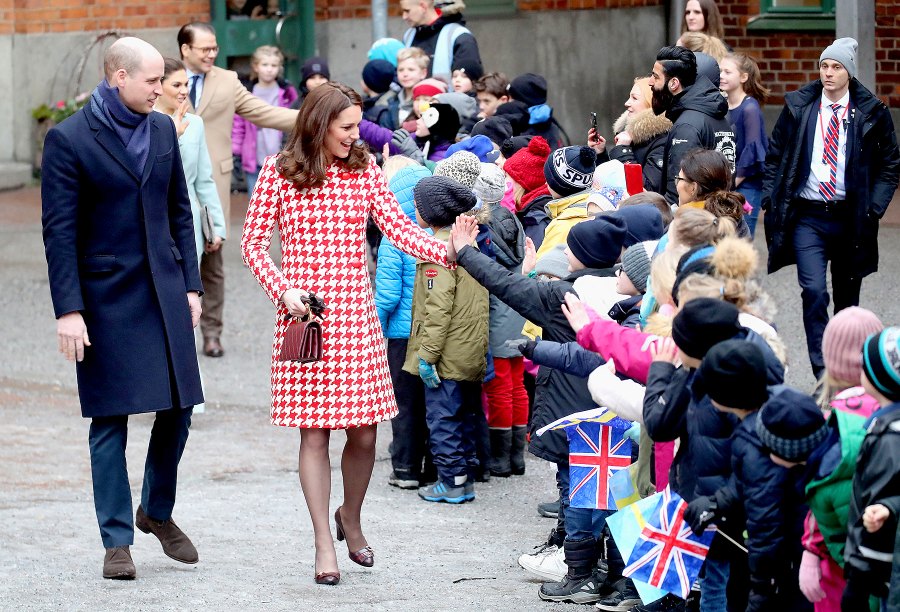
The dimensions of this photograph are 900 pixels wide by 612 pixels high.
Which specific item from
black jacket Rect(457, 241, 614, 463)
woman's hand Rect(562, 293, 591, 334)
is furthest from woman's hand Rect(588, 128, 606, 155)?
woman's hand Rect(562, 293, 591, 334)

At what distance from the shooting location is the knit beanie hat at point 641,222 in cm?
602

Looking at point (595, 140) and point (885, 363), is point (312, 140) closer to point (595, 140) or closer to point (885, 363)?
point (885, 363)

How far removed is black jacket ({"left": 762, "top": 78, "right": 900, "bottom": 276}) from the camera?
8617mm

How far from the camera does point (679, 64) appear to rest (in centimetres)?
824

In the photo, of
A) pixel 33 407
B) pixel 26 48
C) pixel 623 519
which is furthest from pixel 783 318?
pixel 26 48

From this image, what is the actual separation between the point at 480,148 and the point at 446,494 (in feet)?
7.88

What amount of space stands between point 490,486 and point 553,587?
1.96 metres

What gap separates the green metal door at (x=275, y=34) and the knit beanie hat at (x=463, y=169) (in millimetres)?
8911

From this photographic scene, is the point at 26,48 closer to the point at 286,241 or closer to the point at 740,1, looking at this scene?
the point at 740,1

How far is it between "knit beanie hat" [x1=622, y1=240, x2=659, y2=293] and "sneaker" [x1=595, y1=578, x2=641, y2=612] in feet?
3.59

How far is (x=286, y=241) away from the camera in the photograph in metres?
5.89

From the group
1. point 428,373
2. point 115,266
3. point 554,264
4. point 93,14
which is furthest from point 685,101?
point 93,14

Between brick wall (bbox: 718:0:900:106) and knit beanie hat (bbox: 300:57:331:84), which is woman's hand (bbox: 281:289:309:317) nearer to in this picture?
knit beanie hat (bbox: 300:57:331:84)

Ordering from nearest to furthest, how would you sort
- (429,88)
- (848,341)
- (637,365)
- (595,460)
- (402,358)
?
(848,341)
(637,365)
(595,460)
(402,358)
(429,88)
